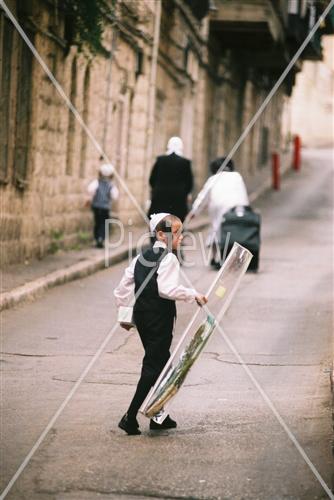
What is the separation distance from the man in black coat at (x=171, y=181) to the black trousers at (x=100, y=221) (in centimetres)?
249

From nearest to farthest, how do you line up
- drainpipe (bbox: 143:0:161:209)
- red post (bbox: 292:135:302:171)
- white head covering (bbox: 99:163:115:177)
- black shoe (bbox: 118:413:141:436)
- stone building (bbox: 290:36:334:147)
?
black shoe (bbox: 118:413:141:436)
white head covering (bbox: 99:163:115:177)
drainpipe (bbox: 143:0:161:209)
red post (bbox: 292:135:302:171)
stone building (bbox: 290:36:334:147)

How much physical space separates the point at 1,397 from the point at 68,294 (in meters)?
5.72

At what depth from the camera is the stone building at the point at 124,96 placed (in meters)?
15.4

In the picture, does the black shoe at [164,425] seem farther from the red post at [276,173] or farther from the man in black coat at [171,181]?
the red post at [276,173]

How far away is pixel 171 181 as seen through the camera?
16531mm

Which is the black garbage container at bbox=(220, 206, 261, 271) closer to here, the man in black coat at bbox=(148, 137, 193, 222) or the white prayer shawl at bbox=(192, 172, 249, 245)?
the white prayer shawl at bbox=(192, 172, 249, 245)

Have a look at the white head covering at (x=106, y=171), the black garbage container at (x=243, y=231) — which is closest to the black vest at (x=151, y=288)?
the black garbage container at (x=243, y=231)

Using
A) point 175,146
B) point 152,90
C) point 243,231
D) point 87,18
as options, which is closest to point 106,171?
point 175,146

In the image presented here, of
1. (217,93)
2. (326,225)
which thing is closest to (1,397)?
(326,225)

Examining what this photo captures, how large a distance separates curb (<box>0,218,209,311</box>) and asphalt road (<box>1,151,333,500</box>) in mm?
123

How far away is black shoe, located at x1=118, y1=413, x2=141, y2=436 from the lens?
7.39 m

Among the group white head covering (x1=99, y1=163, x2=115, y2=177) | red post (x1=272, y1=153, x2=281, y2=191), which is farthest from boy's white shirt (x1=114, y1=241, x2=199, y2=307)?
red post (x1=272, y1=153, x2=281, y2=191)

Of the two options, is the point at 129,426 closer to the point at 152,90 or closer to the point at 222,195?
the point at 222,195

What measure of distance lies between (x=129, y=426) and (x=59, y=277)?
24.3 feet
